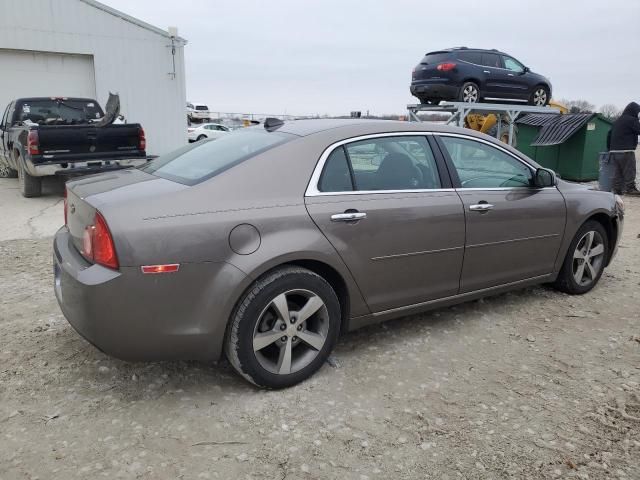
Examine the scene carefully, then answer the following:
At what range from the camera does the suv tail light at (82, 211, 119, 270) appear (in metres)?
2.52

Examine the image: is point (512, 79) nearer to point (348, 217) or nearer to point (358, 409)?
point (348, 217)

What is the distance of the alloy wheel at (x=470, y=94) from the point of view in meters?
13.5

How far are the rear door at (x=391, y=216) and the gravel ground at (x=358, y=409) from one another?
0.50 metres

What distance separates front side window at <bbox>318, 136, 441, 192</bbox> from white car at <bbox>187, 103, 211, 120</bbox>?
3790cm

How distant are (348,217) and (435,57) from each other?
1188 cm

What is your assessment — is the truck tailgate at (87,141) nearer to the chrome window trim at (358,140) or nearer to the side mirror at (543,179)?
the chrome window trim at (358,140)

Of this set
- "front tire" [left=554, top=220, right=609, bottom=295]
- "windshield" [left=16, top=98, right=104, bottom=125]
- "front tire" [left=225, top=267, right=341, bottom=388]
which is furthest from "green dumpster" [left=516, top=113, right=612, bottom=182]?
"front tire" [left=225, top=267, right=341, bottom=388]

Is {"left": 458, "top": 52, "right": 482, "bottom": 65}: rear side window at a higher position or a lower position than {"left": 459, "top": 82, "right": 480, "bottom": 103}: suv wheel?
higher

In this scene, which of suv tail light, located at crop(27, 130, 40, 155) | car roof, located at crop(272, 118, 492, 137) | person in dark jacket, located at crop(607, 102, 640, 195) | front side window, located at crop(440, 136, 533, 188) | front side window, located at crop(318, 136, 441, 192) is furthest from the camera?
person in dark jacket, located at crop(607, 102, 640, 195)

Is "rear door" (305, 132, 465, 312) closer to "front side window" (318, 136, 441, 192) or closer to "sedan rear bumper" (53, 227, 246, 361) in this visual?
"front side window" (318, 136, 441, 192)

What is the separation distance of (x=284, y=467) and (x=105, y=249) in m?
1.34

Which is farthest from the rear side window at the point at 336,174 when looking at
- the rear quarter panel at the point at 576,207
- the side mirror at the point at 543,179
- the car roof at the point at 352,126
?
the rear quarter panel at the point at 576,207

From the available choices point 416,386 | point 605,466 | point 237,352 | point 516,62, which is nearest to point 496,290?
point 416,386

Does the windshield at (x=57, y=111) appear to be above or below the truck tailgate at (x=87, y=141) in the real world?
above
